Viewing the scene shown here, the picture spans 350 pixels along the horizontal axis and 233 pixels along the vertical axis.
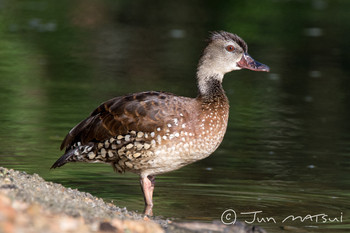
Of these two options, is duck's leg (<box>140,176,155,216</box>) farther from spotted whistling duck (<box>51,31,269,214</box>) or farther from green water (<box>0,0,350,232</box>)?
green water (<box>0,0,350,232</box>)

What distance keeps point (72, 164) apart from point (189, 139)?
8.48ft

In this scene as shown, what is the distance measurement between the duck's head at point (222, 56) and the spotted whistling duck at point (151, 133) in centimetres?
15

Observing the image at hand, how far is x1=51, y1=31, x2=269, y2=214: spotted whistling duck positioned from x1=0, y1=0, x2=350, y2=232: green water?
19.7 inches

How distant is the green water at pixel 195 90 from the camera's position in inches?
370

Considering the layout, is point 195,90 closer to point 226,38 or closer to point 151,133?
point 226,38

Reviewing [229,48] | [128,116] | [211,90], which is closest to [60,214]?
[128,116]

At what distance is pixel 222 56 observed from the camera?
9.42 m

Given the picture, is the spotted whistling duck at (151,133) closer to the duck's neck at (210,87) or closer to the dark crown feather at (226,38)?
the duck's neck at (210,87)

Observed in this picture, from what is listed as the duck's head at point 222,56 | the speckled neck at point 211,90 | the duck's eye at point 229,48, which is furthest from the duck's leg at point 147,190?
the duck's eye at point 229,48

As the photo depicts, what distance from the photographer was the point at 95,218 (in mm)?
6395

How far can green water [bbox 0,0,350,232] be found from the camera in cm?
941

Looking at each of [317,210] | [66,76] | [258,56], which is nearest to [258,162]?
[317,210]

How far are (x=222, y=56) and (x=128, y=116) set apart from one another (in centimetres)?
143

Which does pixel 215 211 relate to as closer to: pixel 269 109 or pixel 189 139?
pixel 189 139
